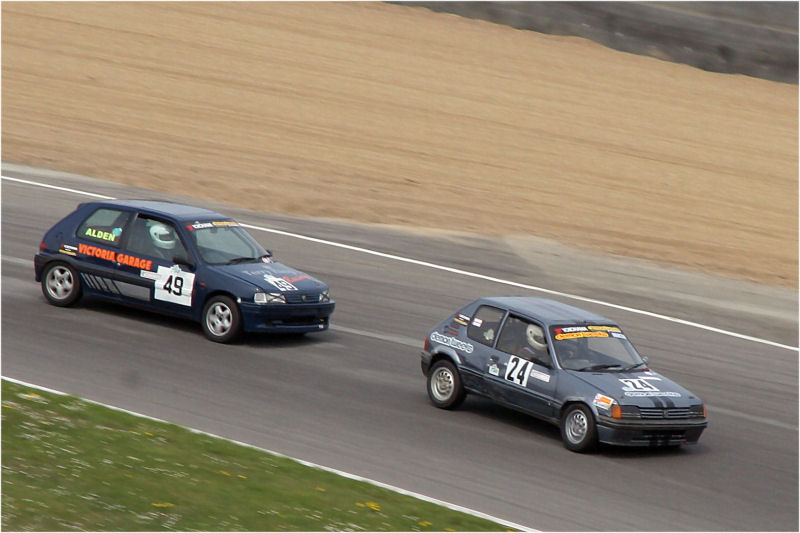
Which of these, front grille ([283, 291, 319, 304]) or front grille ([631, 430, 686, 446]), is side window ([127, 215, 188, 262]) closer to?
front grille ([283, 291, 319, 304])

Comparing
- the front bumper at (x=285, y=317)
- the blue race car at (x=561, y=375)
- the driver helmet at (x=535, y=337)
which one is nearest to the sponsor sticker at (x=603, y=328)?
the blue race car at (x=561, y=375)

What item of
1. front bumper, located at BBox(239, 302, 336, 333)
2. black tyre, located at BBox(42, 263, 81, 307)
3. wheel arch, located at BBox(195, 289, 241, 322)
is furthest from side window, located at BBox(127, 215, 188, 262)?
front bumper, located at BBox(239, 302, 336, 333)

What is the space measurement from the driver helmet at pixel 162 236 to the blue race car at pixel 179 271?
1cm

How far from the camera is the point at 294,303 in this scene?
15.1 m

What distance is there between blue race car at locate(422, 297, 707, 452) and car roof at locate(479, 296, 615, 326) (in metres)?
0.01

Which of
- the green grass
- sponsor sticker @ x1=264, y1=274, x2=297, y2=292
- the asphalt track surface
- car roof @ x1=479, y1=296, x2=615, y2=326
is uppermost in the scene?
car roof @ x1=479, y1=296, x2=615, y2=326

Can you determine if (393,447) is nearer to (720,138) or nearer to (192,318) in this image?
(192,318)

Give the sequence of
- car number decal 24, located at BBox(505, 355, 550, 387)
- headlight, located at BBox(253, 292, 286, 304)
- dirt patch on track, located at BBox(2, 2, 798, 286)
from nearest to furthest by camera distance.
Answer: car number decal 24, located at BBox(505, 355, 550, 387) → headlight, located at BBox(253, 292, 286, 304) → dirt patch on track, located at BBox(2, 2, 798, 286)

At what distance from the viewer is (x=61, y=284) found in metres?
16.0

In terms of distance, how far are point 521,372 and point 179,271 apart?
4.99 m

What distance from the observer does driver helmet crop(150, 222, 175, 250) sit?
15.5 meters

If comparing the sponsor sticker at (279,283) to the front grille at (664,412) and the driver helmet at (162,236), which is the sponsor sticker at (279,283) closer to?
the driver helmet at (162,236)

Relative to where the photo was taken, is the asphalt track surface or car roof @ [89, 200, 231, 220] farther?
car roof @ [89, 200, 231, 220]

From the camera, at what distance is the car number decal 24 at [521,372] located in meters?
12.8
